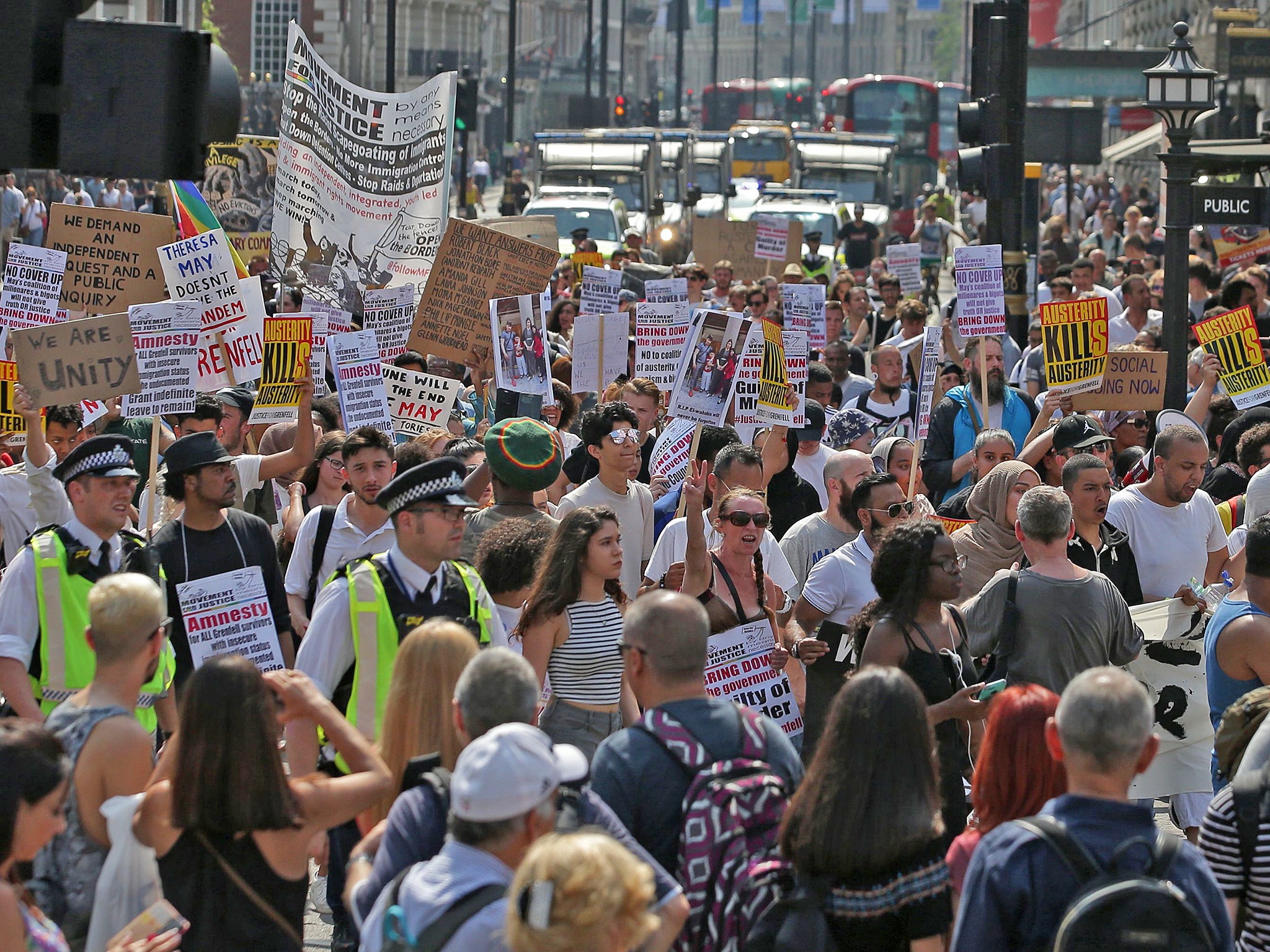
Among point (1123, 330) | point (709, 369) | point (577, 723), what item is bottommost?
point (577, 723)

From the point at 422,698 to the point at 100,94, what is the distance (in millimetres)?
2091

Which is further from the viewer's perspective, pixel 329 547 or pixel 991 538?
pixel 991 538

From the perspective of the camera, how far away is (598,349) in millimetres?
10492

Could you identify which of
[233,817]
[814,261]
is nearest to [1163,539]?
[233,817]

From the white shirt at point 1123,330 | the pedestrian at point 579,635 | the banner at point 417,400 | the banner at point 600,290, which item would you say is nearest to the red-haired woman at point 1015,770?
the pedestrian at point 579,635

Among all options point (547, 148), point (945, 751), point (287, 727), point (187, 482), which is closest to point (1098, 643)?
point (945, 751)

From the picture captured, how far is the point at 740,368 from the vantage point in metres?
8.70

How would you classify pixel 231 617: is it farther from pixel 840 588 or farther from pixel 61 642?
pixel 840 588

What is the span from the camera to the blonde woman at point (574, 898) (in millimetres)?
2920

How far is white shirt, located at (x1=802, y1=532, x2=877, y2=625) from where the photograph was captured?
6172mm

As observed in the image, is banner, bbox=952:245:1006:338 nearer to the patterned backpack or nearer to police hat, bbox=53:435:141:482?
police hat, bbox=53:435:141:482

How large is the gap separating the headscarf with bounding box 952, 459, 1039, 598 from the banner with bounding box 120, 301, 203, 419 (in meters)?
3.36

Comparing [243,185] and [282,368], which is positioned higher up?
[243,185]

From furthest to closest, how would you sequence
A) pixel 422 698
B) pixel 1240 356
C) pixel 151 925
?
1. pixel 1240 356
2. pixel 422 698
3. pixel 151 925
